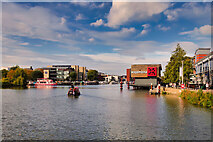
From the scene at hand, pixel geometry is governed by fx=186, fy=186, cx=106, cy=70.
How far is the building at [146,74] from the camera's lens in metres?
92.6

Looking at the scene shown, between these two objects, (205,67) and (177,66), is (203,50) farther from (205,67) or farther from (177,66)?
(177,66)

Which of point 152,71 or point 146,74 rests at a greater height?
point 152,71

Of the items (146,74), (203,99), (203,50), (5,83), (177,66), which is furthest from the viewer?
(5,83)

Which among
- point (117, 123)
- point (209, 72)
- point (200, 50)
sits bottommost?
point (117, 123)

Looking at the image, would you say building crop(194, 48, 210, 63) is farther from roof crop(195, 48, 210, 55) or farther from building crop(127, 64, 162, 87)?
building crop(127, 64, 162, 87)

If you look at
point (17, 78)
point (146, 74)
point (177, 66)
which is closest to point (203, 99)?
point (177, 66)

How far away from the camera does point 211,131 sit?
1669 centimetres

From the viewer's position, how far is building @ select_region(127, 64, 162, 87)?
92.6m

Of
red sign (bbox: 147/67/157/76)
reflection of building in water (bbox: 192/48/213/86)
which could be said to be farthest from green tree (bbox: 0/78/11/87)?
reflection of building in water (bbox: 192/48/213/86)

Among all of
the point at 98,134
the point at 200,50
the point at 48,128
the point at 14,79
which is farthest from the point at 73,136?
the point at 14,79

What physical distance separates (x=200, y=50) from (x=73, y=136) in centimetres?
8911

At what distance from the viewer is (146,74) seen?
92938 mm

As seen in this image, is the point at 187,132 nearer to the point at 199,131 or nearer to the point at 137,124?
the point at 199,131

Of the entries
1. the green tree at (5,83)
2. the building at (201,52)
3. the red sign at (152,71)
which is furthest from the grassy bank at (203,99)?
the green tree at (5,83)
